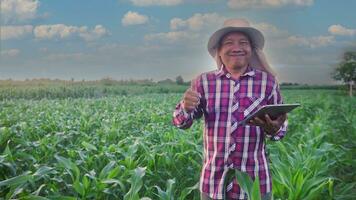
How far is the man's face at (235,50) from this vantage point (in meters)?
1.67

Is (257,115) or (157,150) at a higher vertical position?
(257,115)

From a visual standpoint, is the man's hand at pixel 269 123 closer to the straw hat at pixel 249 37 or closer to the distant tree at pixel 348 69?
the straw hat at pixel 249 37

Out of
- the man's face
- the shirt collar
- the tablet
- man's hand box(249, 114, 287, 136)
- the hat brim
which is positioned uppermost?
the hat brim

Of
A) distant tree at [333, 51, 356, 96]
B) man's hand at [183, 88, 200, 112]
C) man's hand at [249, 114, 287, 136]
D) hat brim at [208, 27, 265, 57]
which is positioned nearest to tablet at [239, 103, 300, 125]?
man's hand at [249, 114, 287, 136]

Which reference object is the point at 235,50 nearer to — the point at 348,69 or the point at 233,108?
the point at 233,108

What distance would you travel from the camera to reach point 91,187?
2.23 meters

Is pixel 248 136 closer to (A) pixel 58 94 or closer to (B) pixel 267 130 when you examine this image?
(B) pixel 267 130

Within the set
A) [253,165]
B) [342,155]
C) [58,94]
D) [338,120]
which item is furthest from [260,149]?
[58,94]

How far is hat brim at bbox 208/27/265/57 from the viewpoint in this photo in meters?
1.69

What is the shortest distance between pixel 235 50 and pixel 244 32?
0.07m

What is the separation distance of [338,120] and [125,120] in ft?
6.84

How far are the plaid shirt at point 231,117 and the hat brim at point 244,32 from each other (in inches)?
3.6

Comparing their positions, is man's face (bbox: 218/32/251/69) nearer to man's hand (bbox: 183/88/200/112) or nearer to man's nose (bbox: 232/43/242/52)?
man's nose (bbox: 232/43/242/52)

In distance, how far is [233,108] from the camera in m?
1.66
